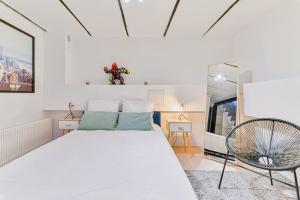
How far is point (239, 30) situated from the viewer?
3.29 meters

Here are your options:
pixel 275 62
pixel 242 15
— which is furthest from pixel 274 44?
pixel 242 15

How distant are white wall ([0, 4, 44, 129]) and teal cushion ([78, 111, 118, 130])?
92 centimetres

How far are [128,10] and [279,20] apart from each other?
1.97 meters

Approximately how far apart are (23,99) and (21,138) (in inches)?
24.2

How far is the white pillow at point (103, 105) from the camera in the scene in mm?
3213

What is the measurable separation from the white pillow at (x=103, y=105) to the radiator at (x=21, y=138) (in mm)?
874

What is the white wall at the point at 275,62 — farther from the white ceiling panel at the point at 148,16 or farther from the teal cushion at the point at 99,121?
the teal cushion at the point at 99,121

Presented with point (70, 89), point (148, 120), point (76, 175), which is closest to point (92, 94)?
point (70, 89)

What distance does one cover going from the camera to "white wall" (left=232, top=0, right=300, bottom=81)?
2.18 m

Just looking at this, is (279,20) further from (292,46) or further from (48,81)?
(48,81)

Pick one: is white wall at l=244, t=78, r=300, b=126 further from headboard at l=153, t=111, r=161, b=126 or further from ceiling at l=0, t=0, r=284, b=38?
headboard at l=153, t=111, r=161, b=126

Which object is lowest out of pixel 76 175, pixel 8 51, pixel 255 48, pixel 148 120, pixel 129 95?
pixel 76 175

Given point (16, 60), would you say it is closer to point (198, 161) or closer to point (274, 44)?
point (198, 161)

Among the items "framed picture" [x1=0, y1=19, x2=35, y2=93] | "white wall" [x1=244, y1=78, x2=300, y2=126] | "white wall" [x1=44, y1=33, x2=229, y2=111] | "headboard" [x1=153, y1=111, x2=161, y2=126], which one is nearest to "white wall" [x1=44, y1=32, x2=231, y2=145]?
"white wall" [x1=44, y1=33, x2=229, y2=111]
